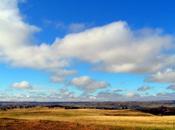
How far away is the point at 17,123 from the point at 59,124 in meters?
7.05

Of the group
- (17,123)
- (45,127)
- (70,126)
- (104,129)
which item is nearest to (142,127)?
(104,129)

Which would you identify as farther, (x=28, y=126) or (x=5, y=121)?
(x=5, y=121)

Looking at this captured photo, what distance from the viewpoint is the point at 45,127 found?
195ft

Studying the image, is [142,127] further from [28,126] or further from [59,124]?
[28,126]

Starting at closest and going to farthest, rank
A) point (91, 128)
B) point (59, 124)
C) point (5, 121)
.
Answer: point (91, 128) < point (59, 124) < point (5, 121)

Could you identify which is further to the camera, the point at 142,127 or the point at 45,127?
the point at 142,127

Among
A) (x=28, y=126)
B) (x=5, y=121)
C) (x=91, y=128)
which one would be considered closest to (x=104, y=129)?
(x=91, y=128)

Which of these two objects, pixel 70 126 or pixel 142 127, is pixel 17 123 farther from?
pixel 142 127

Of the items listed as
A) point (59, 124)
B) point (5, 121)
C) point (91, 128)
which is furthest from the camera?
point (5, 121)

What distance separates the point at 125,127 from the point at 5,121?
20.3m

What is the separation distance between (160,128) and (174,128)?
2153mm

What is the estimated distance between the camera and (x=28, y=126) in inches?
2382

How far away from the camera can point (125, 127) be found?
207 ft

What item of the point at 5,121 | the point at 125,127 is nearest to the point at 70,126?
the point at 125,127
